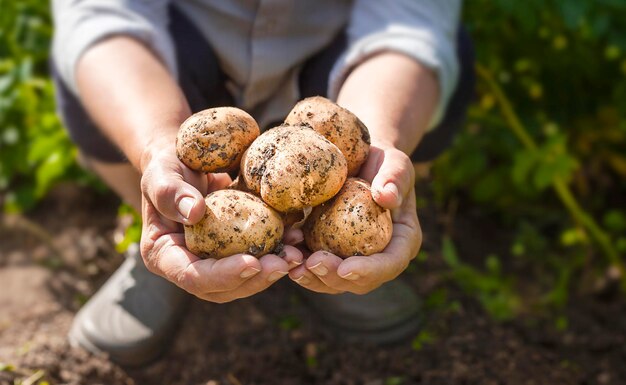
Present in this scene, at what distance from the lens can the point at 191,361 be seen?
2.15 metres

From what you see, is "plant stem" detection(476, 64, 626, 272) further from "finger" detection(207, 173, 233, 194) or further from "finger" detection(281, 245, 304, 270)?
"finger" detection(281, 245, 304, 270)

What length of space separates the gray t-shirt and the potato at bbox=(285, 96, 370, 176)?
50 centimetres

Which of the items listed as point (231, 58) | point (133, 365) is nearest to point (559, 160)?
point (231, 58)

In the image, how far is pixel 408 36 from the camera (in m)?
2.06

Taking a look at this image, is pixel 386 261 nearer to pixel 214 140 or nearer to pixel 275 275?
pixel 275 275

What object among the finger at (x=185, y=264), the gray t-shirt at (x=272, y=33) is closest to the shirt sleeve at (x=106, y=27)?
the gray t-shirt at (x=272, y=33)

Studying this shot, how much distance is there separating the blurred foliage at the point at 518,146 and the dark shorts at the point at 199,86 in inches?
12.4

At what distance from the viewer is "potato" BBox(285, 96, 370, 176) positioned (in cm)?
157

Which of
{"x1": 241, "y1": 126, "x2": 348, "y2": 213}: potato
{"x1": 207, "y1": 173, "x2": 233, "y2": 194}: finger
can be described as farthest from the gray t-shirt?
{"x1": 241, "y1": 126, "x2": 348, "y2": 213}: potato

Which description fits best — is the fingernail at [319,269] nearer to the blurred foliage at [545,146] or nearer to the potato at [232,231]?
the potato at [232,231]

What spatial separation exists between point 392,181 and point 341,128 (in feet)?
0.59

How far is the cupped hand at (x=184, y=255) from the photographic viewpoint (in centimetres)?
136

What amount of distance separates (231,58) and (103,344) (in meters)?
0.86

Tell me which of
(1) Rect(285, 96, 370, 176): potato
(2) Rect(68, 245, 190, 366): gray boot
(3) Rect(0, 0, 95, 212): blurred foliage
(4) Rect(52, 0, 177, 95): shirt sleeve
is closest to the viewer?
(1) Rect(285, 96, 370, 176): potato
